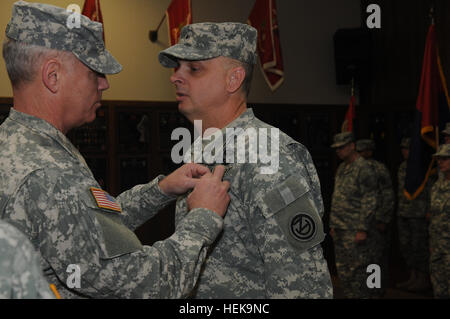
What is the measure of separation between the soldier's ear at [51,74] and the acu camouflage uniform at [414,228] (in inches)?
219

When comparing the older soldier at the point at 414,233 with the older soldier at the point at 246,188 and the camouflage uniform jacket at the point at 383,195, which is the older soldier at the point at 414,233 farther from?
the older soldier at the point at 246,188

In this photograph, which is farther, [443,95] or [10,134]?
[443,95]

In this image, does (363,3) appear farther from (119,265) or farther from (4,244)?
(4,244)

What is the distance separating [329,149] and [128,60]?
9.16ft

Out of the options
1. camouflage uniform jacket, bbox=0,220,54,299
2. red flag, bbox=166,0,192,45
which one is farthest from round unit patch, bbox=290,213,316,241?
red flag, bbox=166,0,192,45

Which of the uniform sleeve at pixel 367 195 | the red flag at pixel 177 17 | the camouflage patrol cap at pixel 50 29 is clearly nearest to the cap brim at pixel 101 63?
the camouflage patrol cap at pixel 50 29

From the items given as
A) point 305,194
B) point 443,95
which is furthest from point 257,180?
point 443,95

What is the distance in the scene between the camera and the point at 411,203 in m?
6.45

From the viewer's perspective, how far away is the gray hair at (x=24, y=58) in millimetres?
1315

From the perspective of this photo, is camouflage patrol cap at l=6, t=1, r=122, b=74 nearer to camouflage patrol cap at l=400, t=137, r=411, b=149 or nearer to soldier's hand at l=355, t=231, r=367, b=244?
soldier's hand at l=355, t=231, r=367, b=244

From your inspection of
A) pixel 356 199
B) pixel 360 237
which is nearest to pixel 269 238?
pixel 360 237

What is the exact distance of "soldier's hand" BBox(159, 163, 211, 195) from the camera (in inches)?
63.2

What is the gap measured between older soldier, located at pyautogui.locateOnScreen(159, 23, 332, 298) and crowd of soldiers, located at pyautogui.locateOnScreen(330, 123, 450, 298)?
3.54m

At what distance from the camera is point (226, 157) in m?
1.65
